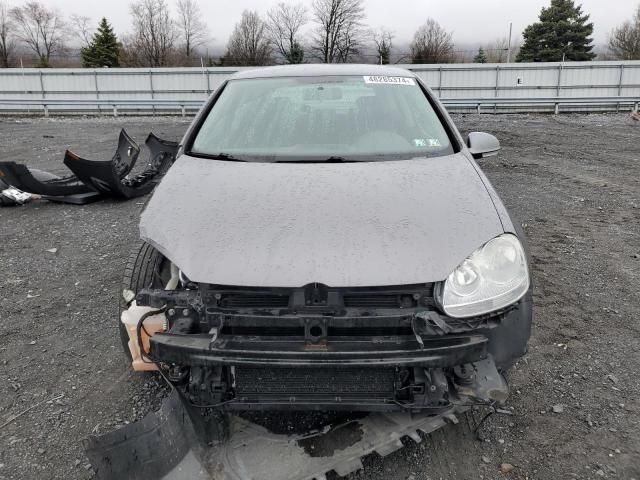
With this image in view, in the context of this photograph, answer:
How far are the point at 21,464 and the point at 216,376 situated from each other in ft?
3.54

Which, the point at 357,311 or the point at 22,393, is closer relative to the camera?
the point at 357,311

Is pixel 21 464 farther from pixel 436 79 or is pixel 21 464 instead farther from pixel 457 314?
pixel 436 79

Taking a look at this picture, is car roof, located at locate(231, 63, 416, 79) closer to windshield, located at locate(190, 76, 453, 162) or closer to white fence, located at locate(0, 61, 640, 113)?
windshield, located at locate(190, 76, 453, 162)

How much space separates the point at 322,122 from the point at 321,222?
121 cm

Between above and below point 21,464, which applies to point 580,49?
above

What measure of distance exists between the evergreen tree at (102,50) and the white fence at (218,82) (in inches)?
1093

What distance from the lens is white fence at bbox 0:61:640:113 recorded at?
64.9 ft

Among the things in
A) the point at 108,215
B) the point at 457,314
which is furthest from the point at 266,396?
the point at 108,215

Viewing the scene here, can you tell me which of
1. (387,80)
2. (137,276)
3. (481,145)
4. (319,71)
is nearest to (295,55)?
(319,71)

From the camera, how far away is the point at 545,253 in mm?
4742

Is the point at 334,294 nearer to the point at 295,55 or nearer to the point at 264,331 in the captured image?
the point at 264,331

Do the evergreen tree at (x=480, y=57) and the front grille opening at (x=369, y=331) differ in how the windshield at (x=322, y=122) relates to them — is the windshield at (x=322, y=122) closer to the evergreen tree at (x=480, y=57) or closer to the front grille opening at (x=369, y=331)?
the front grille opening at (x=369, y=331)

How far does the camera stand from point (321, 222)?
215cm

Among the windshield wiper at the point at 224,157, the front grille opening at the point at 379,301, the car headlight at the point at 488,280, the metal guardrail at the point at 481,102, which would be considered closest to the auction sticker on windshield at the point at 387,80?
the windshield wiper at the point at 224,157
